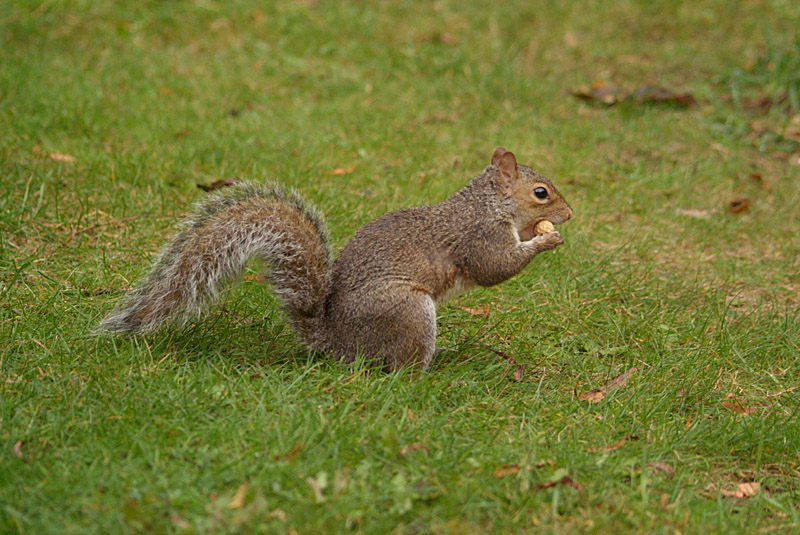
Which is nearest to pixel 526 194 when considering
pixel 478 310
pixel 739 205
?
pixel 478 310

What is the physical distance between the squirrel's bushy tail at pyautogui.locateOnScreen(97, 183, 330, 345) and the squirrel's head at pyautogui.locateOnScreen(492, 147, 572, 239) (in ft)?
2.29

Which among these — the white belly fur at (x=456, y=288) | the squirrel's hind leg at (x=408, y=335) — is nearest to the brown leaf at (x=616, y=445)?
the squirrel's hind leg at (x=408, y=335)

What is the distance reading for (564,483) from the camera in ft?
7.41

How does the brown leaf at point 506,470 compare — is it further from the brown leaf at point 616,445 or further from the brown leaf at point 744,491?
the brown leaf at point 744,491

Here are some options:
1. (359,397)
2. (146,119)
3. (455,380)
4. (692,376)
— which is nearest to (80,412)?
(359,397)

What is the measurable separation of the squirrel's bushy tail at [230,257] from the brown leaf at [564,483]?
95 cm

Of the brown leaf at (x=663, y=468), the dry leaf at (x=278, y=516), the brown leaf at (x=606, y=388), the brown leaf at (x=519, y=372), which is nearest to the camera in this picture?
the dry leaf at (x=278, y=516)

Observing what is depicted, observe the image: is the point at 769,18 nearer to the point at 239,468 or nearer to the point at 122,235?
the point at 122,235

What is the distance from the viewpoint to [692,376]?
9.78 feet

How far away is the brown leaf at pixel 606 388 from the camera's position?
9.32ft

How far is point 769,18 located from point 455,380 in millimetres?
4973

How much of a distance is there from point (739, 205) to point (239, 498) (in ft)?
11.5

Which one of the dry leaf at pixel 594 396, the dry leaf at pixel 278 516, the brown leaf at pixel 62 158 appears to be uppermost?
the brown leaf at pixel 62 158

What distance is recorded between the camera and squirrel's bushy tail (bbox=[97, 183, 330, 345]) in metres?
2.61
